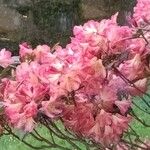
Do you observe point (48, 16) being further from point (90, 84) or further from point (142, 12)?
point (90, 84)

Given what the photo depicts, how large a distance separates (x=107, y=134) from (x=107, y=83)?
12cm

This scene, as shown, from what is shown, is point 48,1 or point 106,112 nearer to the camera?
point 106,112

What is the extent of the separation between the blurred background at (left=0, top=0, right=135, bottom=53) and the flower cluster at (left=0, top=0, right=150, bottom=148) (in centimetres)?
859

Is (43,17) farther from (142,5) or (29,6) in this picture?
(142,5)

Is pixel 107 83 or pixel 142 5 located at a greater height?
pixel 142 5

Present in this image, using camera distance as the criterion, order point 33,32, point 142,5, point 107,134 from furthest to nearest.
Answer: point 33,32, point 142,5, point 107,134

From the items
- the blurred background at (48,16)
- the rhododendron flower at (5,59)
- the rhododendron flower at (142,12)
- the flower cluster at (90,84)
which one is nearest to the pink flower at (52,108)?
the flower cluster at (90,84)

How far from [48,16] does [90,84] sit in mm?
9134

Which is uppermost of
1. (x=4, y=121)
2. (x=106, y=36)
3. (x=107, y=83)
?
(x=106, y=36)

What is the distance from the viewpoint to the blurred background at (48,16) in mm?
10391

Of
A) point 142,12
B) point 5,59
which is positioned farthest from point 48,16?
point 142,12

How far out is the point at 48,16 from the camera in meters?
10.7

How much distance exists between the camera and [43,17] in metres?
10.7

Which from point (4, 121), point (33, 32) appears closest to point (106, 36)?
point (4, 121)
